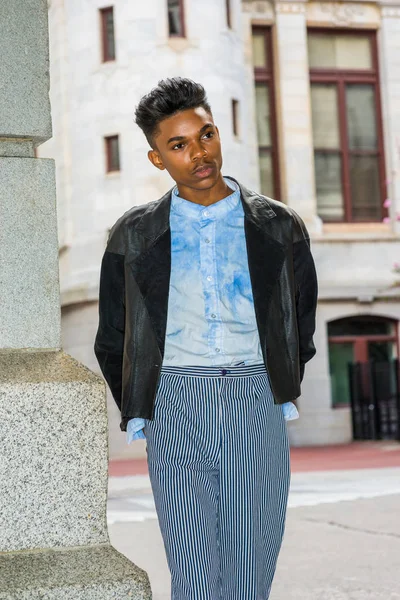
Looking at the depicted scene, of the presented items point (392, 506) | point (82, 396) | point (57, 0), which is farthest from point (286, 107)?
point (82, 396)

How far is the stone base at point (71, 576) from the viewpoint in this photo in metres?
3.56

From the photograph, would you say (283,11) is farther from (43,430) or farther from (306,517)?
(43,430)

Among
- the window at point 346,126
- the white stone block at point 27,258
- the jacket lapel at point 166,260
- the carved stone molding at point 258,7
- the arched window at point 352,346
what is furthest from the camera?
the window at point 346,126

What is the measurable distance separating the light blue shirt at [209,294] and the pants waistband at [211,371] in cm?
1

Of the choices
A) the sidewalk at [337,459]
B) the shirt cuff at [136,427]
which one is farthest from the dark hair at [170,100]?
the sidewalk at [337,459]

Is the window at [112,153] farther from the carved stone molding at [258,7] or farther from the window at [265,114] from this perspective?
the carved stone molding at [258,7]

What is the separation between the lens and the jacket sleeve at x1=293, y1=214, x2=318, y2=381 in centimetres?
366

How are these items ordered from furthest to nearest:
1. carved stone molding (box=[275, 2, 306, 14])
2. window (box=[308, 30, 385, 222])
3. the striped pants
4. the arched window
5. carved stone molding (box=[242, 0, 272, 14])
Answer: window (box=[308, 30, 385, 222])
carved stone molding (box=[242, 0, 272, 14])
carved stone molding (box=[275, 2, 306, 14])
the arched window
the striped pants

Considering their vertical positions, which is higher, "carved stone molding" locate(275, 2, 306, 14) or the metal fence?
"carved stone molding" locate(275, 2, 306, 14)

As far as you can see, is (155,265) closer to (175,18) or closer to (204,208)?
(204,208)

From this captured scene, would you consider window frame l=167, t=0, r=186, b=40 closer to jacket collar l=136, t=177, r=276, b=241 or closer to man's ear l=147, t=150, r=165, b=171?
man's ear l=147, t=150, r=165, b=171

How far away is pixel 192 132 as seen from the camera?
11.6 feet

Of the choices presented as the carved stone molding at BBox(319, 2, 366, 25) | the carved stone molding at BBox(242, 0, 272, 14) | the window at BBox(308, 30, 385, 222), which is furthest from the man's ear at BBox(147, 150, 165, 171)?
the carved stone molding at BBox(319, 2, 366, 25)

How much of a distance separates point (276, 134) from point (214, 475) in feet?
88.2
